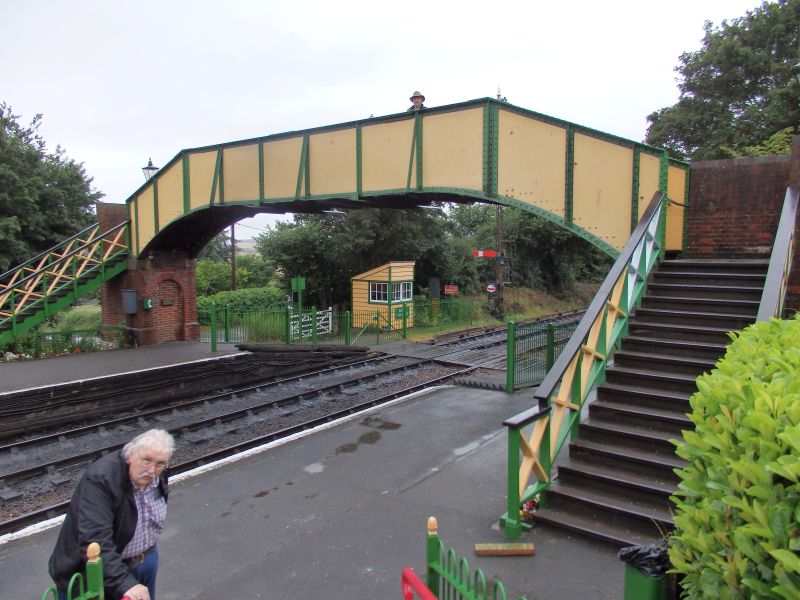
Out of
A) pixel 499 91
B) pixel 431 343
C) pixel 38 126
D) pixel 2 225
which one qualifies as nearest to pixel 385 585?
pixel 431 343

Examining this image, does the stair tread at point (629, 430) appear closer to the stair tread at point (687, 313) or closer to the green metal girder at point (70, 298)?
the stair tread at point (687, 313)

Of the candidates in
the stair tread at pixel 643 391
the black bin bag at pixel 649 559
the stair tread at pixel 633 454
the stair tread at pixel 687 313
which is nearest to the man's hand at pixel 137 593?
the black bin bag at pixel 649 559

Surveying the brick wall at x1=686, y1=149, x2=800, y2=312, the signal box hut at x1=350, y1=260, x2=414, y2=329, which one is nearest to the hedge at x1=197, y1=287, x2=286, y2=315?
the signal box hut at x1=350, y1=260, x2=414, y2=329

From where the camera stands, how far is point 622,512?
489 centimetres

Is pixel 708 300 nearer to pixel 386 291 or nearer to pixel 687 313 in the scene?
pixel 687 313

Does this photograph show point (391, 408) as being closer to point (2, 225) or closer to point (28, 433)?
point (28, 433)

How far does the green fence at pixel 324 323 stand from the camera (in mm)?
19312

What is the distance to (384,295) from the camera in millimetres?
23906

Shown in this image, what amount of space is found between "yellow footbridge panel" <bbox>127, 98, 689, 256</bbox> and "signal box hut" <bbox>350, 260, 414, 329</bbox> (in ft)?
29.2

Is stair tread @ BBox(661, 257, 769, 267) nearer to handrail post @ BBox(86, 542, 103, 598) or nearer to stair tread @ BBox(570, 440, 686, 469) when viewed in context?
stair tread @ BBox(570, 440, 686, 469)

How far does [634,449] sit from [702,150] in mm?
28229

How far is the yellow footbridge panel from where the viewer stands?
8719 mm

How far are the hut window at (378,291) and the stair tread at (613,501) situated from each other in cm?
1851

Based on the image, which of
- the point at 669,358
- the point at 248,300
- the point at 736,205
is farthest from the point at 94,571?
the point at 248,300
